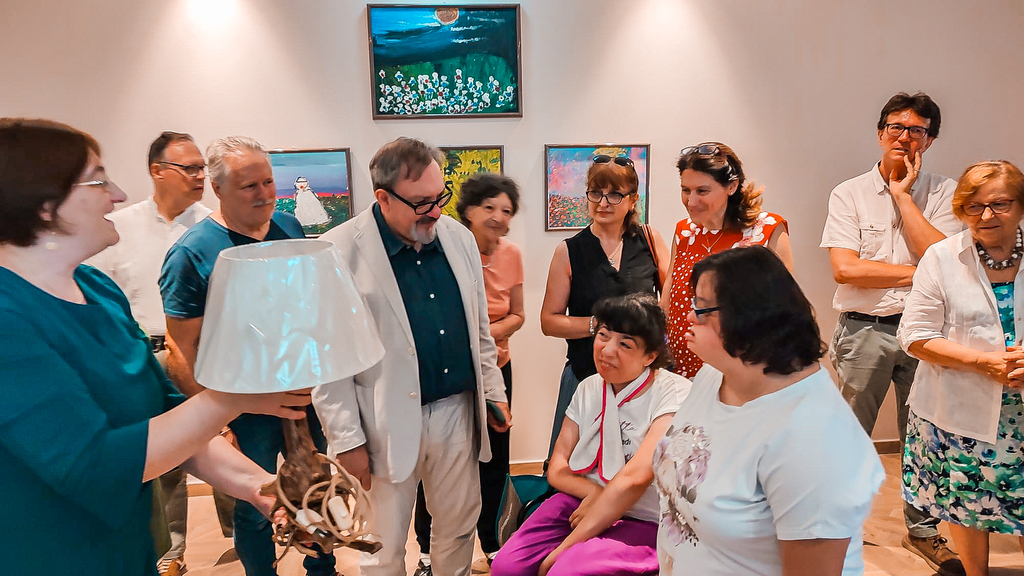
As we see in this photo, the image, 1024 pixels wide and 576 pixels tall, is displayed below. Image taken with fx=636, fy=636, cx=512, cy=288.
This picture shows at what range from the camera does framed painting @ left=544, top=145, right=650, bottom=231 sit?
362 centimetres

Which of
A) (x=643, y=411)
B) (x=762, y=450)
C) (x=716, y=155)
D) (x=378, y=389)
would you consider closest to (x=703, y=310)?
(x=762, y=450)

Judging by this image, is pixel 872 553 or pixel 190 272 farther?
pixel 872 553

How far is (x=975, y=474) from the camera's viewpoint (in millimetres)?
2387

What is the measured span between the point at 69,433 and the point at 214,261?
3.79 feet

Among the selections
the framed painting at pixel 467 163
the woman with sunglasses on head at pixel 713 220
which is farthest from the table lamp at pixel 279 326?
the framed painting at pixel 467 163

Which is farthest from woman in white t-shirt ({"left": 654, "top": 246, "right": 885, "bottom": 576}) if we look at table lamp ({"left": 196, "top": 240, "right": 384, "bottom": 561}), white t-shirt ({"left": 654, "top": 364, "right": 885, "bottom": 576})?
table lamp ({"left": 196, "top": 240, "right": 384, "bottom": 561})

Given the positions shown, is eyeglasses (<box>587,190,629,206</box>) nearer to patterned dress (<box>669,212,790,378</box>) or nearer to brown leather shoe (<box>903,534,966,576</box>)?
patterned dress (<box>669,212,790,378</box>)

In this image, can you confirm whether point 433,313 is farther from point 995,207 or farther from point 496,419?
point 995,207

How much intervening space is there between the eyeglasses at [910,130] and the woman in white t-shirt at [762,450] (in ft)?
6.85

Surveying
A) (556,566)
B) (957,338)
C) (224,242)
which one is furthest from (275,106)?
(957,338)

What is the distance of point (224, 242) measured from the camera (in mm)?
2104

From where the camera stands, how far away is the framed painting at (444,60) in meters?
3.43

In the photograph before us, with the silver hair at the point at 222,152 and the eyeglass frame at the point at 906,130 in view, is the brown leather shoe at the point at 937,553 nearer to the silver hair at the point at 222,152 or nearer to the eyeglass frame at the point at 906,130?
the eyeglass frame at the point at 906,130

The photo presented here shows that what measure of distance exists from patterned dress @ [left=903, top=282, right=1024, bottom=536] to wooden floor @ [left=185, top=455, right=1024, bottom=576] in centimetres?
44
